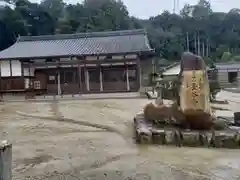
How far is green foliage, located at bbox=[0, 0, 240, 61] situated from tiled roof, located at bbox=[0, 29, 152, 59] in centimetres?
1645

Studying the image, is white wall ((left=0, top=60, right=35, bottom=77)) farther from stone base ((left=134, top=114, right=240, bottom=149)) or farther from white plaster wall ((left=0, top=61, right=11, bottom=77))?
stone base ((left=134, top=114, right=240, bottom=149))

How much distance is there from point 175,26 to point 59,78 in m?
45.3

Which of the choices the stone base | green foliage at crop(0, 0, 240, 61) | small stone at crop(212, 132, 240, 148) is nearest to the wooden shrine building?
green foliage at crop(0, 0, 240, 61)

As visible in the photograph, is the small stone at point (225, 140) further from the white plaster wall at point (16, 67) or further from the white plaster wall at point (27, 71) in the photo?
the white plaster wall at point (16, 67)

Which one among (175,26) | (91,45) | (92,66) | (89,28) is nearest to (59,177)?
(92,66)

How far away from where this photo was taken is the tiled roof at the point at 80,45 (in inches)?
1121

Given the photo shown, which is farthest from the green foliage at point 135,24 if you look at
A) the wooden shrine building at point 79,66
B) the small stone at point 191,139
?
the small stone at point 191,139

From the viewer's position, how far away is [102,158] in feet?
25.1

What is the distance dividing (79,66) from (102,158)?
21267 millimetres

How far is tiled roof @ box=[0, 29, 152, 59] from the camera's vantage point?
28.5 meters

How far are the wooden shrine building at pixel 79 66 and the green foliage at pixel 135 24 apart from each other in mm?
18154

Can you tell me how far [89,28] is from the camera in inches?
1918

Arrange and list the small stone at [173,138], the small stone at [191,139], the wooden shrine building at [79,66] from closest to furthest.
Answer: the small stone at [191,139] → the small stone at [173,138] → the wooden shrine building at [79,66]

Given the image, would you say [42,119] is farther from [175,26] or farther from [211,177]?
[175,26]
